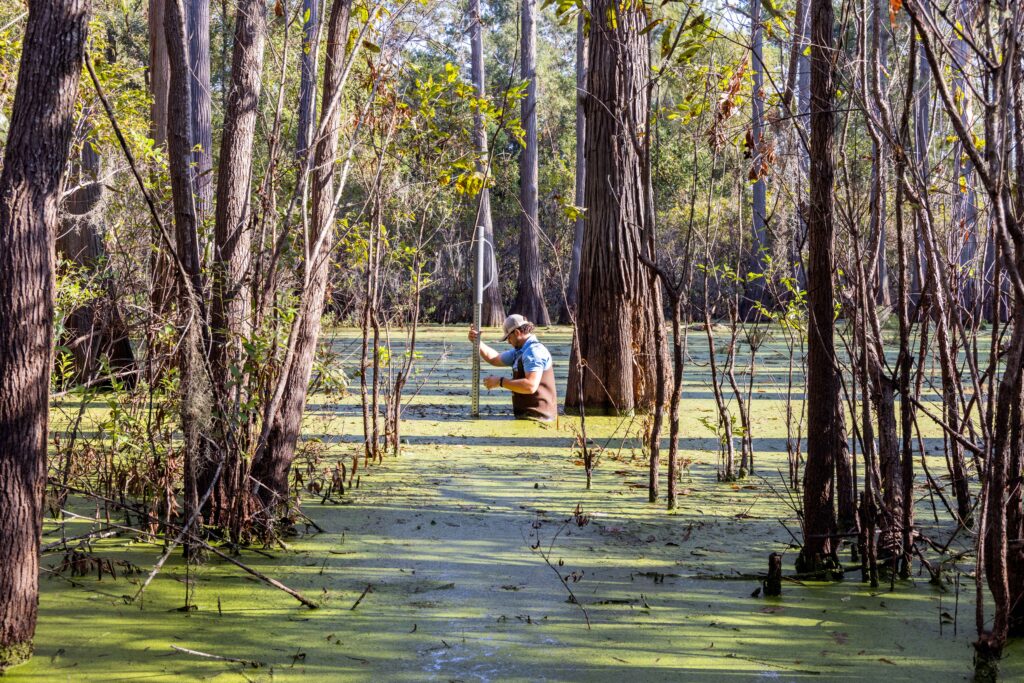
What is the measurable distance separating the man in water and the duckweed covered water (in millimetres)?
2091

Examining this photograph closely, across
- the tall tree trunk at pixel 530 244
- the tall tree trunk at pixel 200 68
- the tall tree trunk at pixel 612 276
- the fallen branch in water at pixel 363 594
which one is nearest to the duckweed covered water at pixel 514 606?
the fallen branch in water at pixel 363 594

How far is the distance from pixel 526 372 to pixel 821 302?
162 inches

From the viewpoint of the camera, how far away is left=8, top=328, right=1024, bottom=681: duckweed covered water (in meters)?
3.09

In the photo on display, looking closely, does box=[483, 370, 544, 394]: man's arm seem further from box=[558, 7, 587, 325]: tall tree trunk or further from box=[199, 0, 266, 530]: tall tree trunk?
box=[558, 7, 587, 325]: tall tree trunk

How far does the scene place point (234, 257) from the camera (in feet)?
14.1

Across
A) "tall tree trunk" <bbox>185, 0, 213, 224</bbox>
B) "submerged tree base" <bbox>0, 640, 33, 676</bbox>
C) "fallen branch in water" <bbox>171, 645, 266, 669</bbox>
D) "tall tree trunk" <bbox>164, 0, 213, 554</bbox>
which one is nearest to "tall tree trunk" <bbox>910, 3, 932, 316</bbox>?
"fallen branch in water" <bbox>171, 645, 266, 669</bbox>

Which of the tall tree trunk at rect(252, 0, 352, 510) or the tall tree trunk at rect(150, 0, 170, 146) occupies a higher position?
the tall tree trunk at rect(150, 0, 170, 146)

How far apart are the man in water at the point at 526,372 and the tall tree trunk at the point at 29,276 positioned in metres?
4.66

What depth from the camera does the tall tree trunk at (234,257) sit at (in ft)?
13.3

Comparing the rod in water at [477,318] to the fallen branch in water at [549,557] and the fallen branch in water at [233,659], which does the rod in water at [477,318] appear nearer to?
the fallen branch in water at [549,557]

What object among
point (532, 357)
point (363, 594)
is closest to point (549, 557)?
point (363, 594)

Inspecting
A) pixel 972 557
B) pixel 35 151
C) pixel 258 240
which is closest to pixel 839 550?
pixel 972 557

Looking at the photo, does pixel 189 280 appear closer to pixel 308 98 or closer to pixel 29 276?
pixel 29 276

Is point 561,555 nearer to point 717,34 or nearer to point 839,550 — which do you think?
point 839,550
